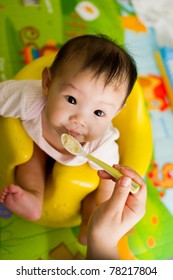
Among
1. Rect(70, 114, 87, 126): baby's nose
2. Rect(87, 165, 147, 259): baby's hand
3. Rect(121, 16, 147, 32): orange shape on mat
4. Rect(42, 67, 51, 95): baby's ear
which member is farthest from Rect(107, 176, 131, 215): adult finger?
Rect(121, 16, 147, 32): orange shape on mat

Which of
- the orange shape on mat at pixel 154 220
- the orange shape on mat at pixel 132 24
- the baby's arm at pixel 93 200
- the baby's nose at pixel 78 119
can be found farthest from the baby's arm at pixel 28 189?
the orange shape on mat at pixel 132 24

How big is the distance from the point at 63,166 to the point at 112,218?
217mm

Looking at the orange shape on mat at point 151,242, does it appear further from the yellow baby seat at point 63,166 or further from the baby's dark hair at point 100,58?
the baby's dark hair at point 100,58

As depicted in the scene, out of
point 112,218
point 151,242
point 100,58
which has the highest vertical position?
point 100,58

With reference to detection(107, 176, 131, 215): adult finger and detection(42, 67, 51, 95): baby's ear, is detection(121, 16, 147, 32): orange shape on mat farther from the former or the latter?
detection(107, 176, 131, 215): adult finger

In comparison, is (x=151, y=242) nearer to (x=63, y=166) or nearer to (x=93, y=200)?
(x=93, y=200)

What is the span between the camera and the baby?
2.53 feet

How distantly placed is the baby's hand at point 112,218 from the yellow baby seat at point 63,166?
0.16 metres

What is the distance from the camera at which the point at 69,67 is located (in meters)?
0.78

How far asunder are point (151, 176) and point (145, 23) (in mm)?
610

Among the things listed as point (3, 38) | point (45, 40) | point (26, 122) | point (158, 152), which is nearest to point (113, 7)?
point (45, 40)

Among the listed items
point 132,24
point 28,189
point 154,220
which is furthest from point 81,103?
point 132,24

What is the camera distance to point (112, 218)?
73 centimetres
